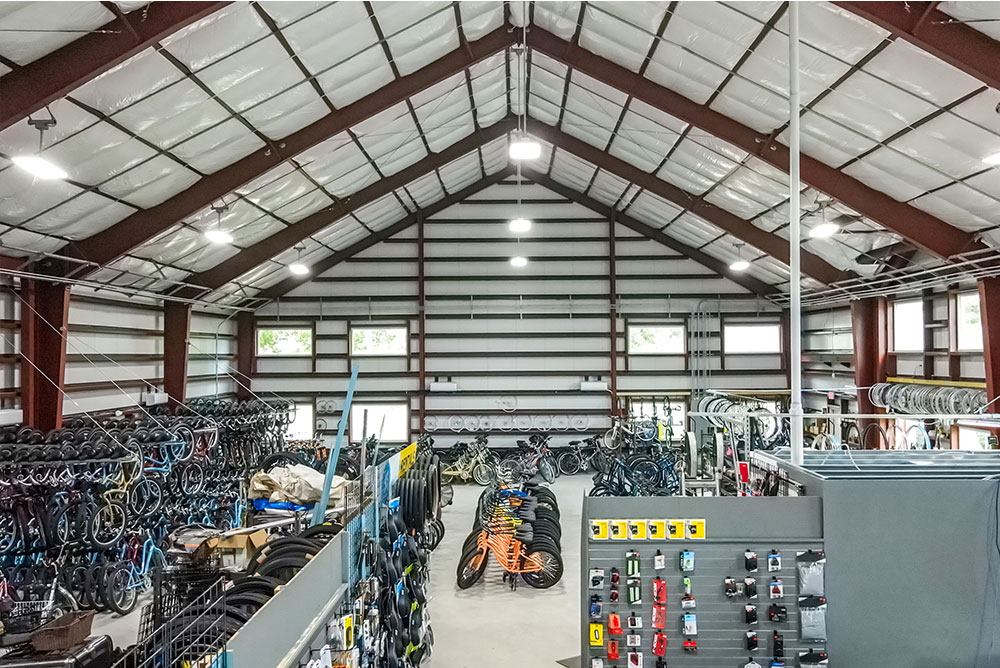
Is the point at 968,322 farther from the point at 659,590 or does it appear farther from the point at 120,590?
the point at 120,590

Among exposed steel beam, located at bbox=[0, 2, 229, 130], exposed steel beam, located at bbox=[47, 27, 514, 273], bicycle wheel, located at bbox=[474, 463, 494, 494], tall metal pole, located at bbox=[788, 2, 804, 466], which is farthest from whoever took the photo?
bicycle wheel, located at bbox=[474, 463, 494, 494]

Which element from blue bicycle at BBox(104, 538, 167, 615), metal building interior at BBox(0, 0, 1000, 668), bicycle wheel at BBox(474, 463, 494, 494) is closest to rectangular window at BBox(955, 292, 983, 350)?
metal building interior at BBox(0, 0, 1000, 668)

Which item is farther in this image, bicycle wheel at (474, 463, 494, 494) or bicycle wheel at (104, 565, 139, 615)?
bicycle wheel at (474, 463, 494, 494)

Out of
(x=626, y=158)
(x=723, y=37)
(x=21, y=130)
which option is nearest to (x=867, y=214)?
(x=723, y=37)

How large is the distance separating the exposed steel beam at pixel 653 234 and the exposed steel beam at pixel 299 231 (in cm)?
367

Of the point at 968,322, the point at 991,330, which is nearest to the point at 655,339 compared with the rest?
the point at 968,322

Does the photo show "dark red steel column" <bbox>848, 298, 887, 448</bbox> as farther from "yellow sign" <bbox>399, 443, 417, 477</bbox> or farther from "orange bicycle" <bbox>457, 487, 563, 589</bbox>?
"yellow sign" <bbox>399, 443, 417, 477</bbox>

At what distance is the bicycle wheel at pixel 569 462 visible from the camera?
15836mm

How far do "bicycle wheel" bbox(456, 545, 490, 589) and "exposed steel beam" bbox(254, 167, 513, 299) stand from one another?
32.1 ft

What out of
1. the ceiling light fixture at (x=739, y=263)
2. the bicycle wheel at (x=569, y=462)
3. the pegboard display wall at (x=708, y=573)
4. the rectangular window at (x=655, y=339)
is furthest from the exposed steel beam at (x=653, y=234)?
the pegboard display wall at (x=708, y=573)

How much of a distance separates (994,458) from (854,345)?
24.1 feet

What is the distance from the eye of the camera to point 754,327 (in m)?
16.9

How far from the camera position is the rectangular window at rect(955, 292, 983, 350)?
10.9 metres

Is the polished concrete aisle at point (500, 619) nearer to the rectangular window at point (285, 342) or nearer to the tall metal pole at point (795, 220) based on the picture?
the tall metal pole at point (795, 220)
